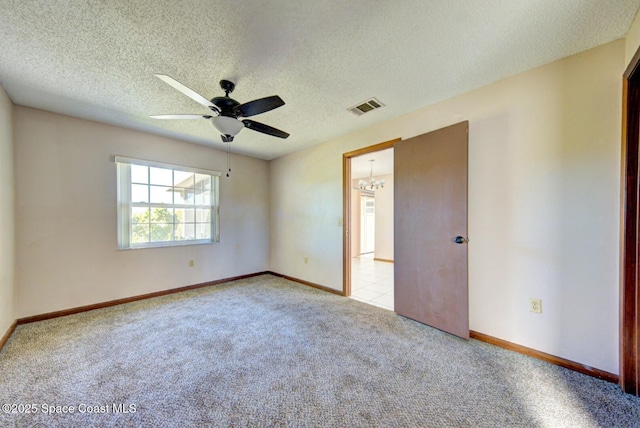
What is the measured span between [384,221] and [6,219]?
648 cm

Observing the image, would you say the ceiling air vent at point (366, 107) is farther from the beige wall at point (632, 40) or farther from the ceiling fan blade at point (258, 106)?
the beige wall at point (632, 40)

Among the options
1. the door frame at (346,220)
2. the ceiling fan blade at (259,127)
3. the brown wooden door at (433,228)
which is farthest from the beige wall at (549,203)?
the ceiling fan blade at (259,127)

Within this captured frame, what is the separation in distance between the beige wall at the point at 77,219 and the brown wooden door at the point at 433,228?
323 cm

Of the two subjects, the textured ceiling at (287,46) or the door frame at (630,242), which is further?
the door frame at (630,242)

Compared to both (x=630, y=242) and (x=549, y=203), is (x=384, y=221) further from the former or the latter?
(x=630, y=242)

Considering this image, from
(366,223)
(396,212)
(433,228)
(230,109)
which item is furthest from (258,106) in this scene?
(366,223)

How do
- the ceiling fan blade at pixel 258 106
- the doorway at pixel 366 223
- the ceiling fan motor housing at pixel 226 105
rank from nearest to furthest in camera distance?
the ceiling fan blade at pixel 258 106 < the ceiling fan motor housing at pixel 226 105 < the doorway at pixel 366 223

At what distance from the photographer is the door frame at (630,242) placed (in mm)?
1497

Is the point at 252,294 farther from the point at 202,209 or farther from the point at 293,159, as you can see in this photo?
the point at 293,159

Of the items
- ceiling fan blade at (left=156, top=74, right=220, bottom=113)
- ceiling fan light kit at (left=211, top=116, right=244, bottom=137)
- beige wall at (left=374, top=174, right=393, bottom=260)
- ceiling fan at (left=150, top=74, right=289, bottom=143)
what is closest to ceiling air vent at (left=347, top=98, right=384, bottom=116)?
ceiling fan at (left=150, top=74, right=289, bottom=143)

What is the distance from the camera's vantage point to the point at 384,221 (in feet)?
21.5

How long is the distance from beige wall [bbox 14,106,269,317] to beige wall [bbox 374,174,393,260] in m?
4.62

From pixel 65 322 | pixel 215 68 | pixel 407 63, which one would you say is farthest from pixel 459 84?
pixel 65 322

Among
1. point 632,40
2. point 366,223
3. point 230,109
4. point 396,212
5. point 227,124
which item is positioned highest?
point 632,40
